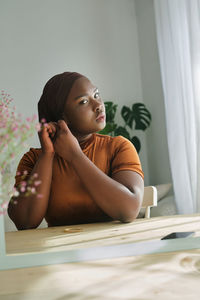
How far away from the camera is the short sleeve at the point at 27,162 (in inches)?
27.0

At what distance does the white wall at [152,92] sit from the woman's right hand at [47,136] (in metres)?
0.22

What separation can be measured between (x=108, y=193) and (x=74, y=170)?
11 cm

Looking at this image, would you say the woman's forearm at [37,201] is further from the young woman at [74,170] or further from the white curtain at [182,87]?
the white curtain at [182,87]

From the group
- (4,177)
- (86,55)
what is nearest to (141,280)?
(4,177)

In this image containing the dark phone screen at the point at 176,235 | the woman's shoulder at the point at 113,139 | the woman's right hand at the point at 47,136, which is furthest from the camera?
the woman's shoulder at the point at 113,139

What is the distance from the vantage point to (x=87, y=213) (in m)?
0.88

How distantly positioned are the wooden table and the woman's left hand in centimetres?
18

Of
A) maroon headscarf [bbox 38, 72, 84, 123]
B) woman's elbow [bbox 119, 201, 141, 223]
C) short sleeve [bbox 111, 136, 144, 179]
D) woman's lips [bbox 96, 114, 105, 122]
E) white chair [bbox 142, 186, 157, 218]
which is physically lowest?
woman's elbow [bbox 119, 201, 141, 223]

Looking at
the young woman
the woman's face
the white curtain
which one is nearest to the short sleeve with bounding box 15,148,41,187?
the young woman

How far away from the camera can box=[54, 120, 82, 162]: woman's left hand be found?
33.1 inches

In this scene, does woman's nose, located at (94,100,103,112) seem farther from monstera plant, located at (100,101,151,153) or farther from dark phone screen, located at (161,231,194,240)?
dark phone screen, located at (161,231,194,240)

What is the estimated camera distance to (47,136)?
2.65 ft

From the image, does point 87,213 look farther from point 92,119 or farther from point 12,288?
point 12,288

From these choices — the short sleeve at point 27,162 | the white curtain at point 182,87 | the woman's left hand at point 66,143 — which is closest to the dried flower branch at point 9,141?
the short sleeve at point 27,162
